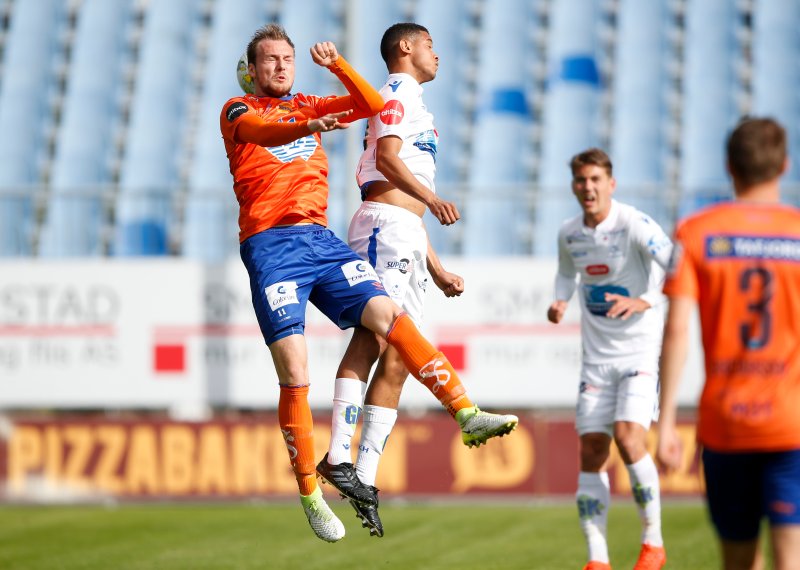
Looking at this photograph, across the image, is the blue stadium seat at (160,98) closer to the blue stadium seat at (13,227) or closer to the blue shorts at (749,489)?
the blue stadium seat at (13,227)

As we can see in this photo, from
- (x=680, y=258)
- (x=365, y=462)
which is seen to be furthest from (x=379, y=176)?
(x=680, y=258)

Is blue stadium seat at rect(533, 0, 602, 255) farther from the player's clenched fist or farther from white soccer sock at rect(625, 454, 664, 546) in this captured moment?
the player's clenched fist

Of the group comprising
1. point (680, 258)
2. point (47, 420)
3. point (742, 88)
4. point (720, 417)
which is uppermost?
point (742, 88)

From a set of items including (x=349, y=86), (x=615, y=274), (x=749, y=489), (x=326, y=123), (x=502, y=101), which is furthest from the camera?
(x=502, y=101)

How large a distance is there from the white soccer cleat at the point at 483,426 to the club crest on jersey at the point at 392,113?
166 centimetres

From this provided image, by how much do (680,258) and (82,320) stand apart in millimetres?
11898

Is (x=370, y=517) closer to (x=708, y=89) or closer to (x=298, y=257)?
(x=298, y=257)

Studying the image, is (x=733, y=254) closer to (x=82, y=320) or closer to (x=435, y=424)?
(x=435, y=424)

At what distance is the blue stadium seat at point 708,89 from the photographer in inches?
736

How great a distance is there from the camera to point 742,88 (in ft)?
64.8

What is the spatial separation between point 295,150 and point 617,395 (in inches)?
105

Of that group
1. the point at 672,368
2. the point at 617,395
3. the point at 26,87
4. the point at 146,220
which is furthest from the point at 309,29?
the point at 672,368

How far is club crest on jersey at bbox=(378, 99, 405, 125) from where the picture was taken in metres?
6.92

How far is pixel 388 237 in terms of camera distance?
711 centimetres
